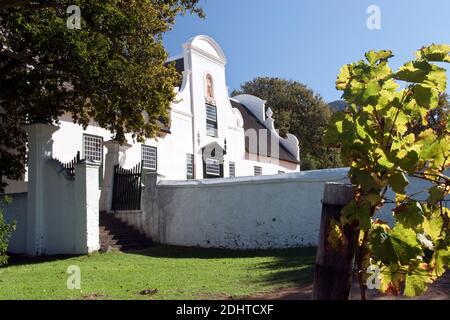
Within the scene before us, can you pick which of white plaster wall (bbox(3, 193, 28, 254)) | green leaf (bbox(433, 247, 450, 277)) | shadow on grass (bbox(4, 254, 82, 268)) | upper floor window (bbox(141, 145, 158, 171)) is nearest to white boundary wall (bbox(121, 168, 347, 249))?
white plaster wall (bbox(3, 193, 28, 254))

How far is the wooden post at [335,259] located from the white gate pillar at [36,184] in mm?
14435

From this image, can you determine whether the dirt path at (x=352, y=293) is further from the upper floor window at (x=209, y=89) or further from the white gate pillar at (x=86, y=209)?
the upper floor window at (x=209, y=89)

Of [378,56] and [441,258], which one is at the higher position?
[378,56]

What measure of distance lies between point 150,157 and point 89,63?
995 centimetres

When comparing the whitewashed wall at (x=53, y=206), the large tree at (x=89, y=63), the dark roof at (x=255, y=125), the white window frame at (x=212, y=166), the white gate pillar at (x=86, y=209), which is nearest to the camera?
the large tree at (x=89, y=63)

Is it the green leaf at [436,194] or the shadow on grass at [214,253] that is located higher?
the green leaf at [436,194]

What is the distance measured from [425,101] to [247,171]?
28.3m

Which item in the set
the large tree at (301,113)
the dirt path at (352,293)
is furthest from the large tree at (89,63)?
the large tree at (301,113)

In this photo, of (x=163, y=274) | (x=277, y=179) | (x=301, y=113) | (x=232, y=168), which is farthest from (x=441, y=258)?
(x=301, y=113)

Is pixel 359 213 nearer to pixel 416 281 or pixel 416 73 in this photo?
pixel 416 281

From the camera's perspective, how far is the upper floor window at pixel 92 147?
19.2 m

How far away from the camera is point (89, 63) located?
505 inches

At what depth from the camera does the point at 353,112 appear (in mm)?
1941
